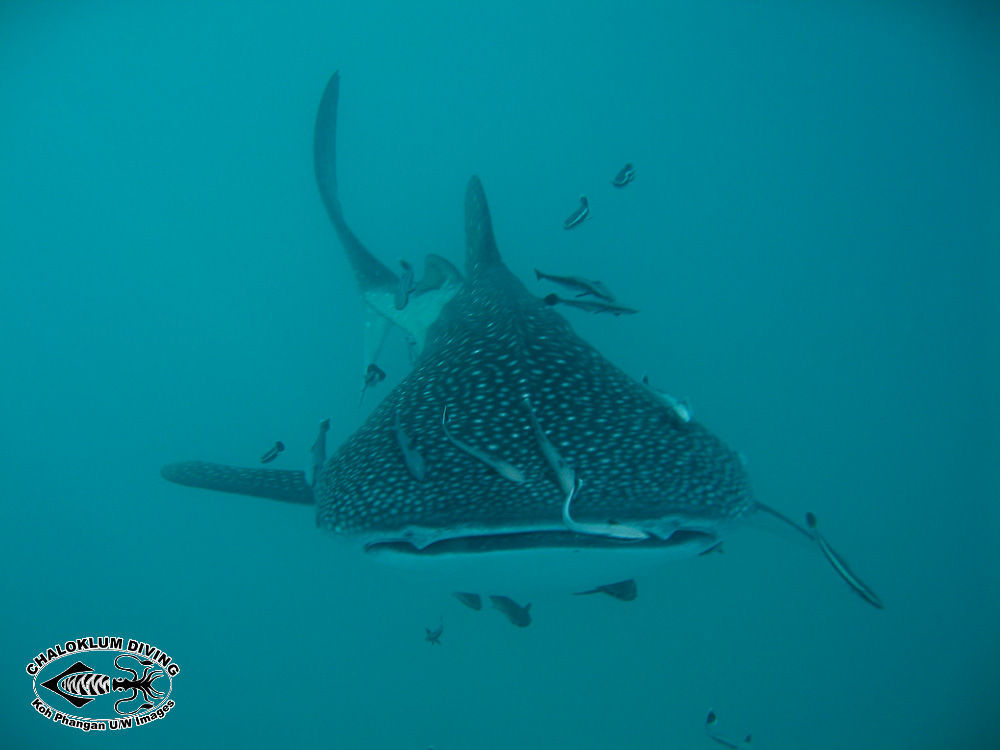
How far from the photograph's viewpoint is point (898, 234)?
21.7 metres

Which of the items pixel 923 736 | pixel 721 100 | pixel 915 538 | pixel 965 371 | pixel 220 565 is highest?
pixel 721 100

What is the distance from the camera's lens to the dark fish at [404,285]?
5688 mm

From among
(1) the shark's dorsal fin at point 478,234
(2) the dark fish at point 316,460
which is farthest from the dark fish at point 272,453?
(1) the shark's dorsal fin at point 478,234

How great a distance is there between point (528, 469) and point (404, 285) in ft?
12.2

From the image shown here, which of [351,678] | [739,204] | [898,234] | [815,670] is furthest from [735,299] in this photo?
[351,678]

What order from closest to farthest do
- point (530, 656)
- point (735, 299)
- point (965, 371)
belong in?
point (530, 656) → point (735, 299) → point (965, 371)

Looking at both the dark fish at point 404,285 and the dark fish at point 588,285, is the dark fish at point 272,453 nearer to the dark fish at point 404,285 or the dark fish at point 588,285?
the dark fish at point 404,285

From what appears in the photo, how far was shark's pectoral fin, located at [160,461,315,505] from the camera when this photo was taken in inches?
170

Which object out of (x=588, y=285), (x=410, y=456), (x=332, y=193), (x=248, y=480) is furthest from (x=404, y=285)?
(x=410, y=456)

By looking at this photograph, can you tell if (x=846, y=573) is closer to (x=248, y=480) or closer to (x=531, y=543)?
(x=531, y=543)

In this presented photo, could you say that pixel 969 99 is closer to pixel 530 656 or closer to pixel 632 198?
pixel 632 198

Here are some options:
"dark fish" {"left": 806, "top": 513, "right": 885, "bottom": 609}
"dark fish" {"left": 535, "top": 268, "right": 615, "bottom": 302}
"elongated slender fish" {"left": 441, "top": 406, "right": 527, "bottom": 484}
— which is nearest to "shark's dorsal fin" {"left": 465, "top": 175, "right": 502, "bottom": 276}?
"dark fish" {"left": 535, "top": 268, "right": 615, "bottom": 302}

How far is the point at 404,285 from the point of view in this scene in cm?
573

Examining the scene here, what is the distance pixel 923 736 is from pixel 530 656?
10394mm
